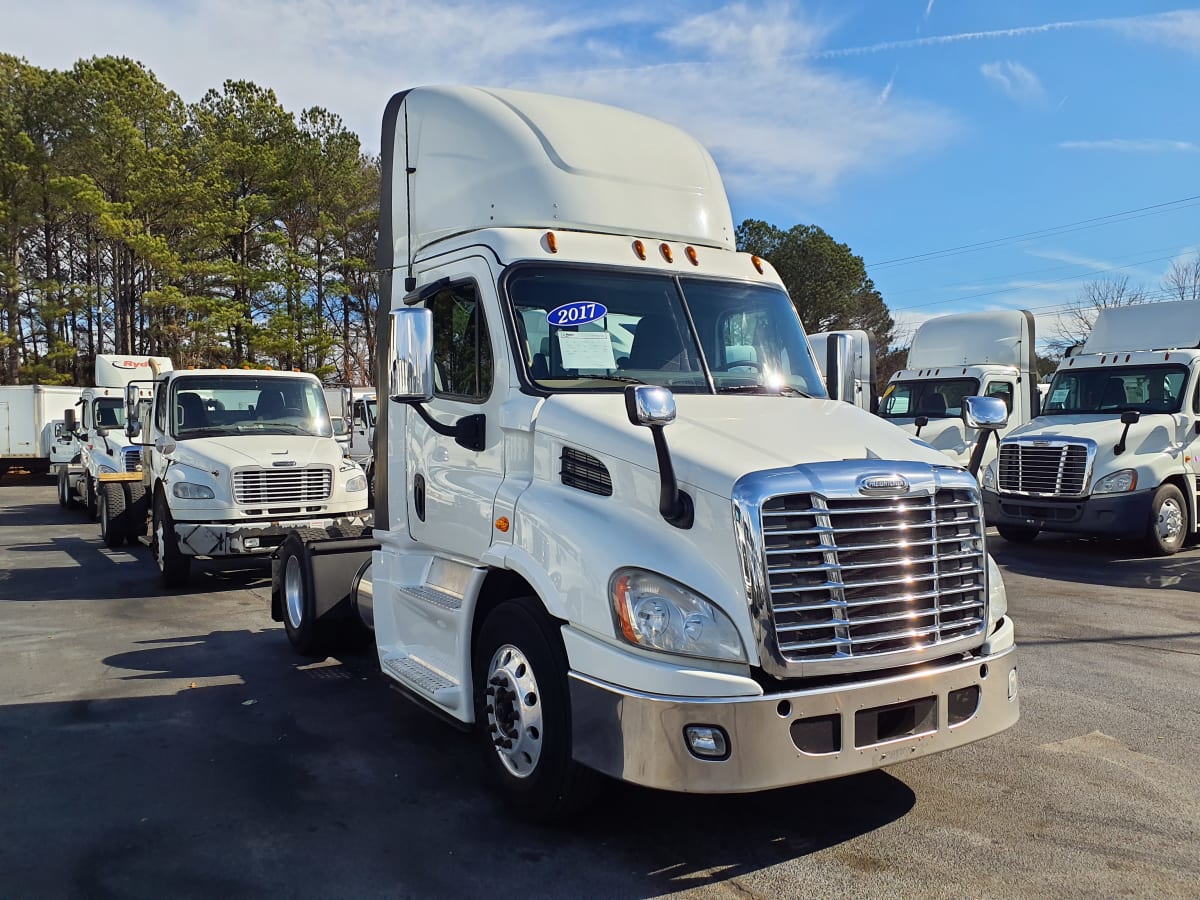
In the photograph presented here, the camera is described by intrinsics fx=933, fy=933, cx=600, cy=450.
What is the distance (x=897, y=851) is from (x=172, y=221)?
35.7m

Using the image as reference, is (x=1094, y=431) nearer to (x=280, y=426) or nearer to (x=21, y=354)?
(x=280, y=426)

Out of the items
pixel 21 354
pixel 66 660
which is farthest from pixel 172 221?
pixel 66 660

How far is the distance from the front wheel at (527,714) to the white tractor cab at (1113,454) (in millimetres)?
9883

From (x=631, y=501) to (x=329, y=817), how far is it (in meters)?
2.06

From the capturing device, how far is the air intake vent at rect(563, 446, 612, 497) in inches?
155

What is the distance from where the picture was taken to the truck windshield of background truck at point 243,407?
1102 cm

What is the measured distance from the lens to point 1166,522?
11891 millimetres

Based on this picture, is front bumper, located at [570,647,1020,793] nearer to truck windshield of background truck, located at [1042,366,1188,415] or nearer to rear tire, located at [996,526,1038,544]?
truck windshield of background truck, located at [1042,366,1188,415]

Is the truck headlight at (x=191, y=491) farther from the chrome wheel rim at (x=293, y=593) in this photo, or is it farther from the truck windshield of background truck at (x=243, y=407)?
the chrome wheel rim at (x=293, y=593)

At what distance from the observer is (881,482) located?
3656 millimetres

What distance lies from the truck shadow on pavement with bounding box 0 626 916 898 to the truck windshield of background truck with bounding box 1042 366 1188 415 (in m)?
10.1

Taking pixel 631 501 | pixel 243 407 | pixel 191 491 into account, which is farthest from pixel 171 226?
pixel 631 501

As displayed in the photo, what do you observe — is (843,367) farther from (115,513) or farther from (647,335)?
(115,513)

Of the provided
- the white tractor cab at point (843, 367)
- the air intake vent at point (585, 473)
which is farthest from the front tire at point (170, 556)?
the white tractor cab at point (843, 367)
